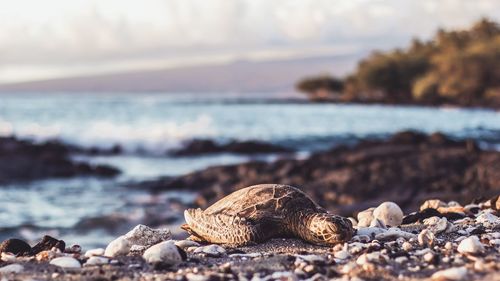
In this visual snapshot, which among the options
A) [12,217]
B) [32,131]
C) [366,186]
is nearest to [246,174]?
[366,186]

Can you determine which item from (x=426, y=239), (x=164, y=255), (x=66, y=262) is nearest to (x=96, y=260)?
(x=66, y=262)

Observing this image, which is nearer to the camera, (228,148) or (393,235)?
(393,235)

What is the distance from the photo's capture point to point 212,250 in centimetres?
555

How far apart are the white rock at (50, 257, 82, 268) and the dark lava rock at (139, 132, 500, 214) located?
7.63 metres

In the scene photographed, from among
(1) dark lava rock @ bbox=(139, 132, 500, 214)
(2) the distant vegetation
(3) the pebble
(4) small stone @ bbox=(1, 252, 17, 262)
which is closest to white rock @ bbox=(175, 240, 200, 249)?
(3) the pebble

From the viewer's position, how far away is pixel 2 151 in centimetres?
2586

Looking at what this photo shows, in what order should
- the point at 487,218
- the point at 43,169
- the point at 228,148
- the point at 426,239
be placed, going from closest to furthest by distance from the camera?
the point at 426,239 → the point at 487,218 → the point at 43,169 → the point at 228,148

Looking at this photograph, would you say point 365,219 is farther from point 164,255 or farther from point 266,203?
point 164,255

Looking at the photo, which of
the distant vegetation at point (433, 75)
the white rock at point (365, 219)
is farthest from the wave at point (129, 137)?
the distant vegetation at point (433, 75)

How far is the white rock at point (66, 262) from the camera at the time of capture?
4895 mm

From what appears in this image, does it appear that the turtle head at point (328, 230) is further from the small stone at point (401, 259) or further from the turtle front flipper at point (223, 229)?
the small stone at point (401, 259)

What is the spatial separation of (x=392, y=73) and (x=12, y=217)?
79.7 m

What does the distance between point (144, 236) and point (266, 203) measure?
42.0 inches

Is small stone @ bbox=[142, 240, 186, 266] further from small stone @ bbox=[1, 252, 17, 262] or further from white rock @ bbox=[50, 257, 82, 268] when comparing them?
small stone @ bbox=[1, 252, 17, 262]
